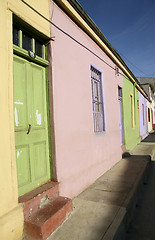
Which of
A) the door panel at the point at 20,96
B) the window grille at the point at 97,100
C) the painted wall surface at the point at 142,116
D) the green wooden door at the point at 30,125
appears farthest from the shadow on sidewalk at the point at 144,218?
the painted wall surface at the point at 142,116

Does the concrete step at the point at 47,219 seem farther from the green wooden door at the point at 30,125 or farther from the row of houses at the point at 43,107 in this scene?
the green wooden door at the point at 30,125

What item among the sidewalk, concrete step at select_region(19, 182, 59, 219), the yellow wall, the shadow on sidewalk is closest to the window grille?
the sidewalk

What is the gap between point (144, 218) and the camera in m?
2.95

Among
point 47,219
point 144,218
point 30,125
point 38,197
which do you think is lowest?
point 144,218

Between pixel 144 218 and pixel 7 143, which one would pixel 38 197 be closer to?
pixel 7 143

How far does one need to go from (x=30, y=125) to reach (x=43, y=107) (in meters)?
0.43

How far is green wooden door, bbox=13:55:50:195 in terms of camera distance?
226 centimetres

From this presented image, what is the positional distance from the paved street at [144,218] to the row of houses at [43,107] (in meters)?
1.06

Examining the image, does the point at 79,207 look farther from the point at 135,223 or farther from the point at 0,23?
the point at 0,23

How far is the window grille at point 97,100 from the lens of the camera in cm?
442

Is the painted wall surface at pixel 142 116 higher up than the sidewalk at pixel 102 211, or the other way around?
the painted wall surface at pixel 142 116

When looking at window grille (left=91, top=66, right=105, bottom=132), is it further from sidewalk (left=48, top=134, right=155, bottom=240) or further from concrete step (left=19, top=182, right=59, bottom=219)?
concrete step (left=19, top=182, right=59, bottom=219)

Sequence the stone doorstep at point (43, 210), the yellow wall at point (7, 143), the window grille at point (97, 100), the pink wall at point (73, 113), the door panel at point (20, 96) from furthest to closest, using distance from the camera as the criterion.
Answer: the window grille at point (97, 100) < the pink wall at point (73, 113) < the door panel at point (20, 96) < the stone doorstep at point (43, 210) < the yellow wall at point (7, 143)

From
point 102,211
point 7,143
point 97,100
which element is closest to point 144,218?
point 102,211
